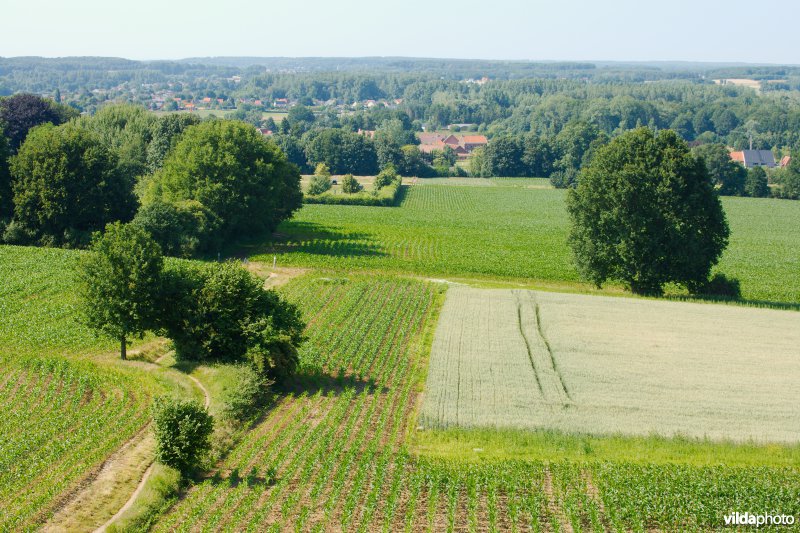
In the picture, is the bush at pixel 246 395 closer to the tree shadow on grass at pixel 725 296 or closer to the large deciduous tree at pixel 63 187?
the tree shadow on grass at pixel 725 296

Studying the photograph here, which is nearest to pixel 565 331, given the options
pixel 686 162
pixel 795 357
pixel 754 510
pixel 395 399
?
pixel 795 357

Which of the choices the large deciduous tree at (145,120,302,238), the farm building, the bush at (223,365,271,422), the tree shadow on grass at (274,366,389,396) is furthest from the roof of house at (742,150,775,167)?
the bush at (223,365,271,422)

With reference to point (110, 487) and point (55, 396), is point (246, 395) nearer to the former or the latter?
point (55, 396)

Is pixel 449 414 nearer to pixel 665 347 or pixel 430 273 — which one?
pixel 665 347

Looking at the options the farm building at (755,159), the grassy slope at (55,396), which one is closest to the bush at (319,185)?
the grassy slope at (55,396)

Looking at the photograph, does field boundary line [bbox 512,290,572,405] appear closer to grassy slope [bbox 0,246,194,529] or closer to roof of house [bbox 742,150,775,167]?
grassy slope [bbox 0,246,194,529]

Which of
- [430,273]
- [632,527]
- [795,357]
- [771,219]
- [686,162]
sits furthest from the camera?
[771,219]
